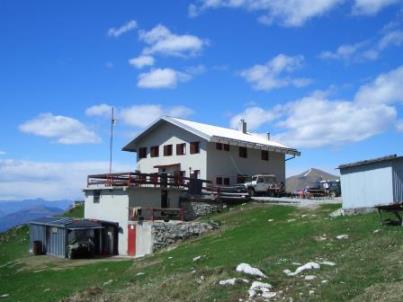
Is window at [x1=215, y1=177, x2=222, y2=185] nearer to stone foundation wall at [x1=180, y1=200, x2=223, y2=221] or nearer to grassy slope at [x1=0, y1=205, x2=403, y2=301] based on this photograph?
stone foundation wall at [x1=180, y1=200, x2=223, y2=221]

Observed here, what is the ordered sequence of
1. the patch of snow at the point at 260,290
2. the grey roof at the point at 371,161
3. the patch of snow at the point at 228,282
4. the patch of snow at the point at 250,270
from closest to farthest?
the patch of snow at the point at 260,290 → the patch of snow at the point at 228,282 → the patch of snow at the point at 250,270 → the grey roof at the point at 371,161

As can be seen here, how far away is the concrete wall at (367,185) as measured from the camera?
1120 inches

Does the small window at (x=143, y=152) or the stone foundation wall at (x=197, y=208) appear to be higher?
the small window at (x=143, y=152)

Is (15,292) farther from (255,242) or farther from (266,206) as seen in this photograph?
(266,206)

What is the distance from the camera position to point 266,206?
140 feet

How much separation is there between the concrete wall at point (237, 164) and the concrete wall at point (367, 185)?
21.0 m

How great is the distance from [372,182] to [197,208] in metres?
18.7

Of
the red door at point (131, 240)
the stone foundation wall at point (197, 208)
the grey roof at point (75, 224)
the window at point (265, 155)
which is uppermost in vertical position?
the window at point (265, 155)

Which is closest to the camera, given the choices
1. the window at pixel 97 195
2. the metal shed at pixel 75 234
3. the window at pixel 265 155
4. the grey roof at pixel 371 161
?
the grey roof at pixel 371 161

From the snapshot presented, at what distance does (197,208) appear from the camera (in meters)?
45.3

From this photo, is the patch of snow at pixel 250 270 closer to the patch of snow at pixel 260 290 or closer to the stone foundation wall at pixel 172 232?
the patch of snow at pixel 260 290

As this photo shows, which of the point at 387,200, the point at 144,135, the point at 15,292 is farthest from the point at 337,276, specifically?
the point at 144,135

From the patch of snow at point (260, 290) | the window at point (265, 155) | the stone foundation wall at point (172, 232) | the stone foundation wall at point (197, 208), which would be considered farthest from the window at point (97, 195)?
the patch of snow at point (260, 290)

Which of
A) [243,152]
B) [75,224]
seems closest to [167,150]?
[243,152]
